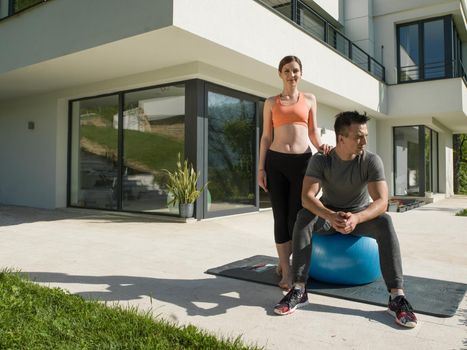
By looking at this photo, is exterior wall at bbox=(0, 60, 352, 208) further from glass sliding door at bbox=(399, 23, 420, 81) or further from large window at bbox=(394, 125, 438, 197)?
large window at bbox=(394, 125, 438, 197)

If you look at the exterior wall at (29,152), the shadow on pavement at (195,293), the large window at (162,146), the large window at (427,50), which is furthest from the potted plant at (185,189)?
the large window at (427,50)

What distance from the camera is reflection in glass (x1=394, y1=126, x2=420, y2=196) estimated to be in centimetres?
1348

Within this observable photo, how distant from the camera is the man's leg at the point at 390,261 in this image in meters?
2.46

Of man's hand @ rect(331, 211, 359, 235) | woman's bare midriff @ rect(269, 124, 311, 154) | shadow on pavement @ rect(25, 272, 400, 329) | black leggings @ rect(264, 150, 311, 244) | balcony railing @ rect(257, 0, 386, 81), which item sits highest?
balcony railing @ rect(257, 0, 386, 81)

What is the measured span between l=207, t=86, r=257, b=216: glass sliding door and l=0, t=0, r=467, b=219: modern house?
3 centimetres

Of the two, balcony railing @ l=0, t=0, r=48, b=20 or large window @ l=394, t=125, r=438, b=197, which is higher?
balcony railing @ l=0, t=0, r=48, b=20

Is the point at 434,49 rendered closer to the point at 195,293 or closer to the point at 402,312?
the point at 402,312

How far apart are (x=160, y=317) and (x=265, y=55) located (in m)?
5.08

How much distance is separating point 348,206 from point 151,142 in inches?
209

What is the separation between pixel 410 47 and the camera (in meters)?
12.7

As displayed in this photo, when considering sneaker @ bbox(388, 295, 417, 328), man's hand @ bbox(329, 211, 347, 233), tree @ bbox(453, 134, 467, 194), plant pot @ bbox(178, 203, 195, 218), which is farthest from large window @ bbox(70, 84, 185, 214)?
tree @ bbox(453, 134, 467, 194)

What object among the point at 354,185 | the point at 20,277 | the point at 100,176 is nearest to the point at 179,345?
the point at 354,185

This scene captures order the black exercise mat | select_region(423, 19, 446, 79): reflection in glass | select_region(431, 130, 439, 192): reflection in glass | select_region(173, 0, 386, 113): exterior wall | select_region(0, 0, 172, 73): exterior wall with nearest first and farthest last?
the black exercise mat
select_region(0, 0, 172, 73): exterior wall
select_region(173, 0, 386, 113): exterior wall
select_region(423, 19, 446, 79): reflection in glass
select_region(431, 130, 439, 192): reflection in glass

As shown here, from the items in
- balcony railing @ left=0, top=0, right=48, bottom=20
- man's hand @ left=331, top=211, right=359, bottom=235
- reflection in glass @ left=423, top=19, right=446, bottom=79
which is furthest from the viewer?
reflection in glass @ left=423, top=19, right=446, bottom=79
